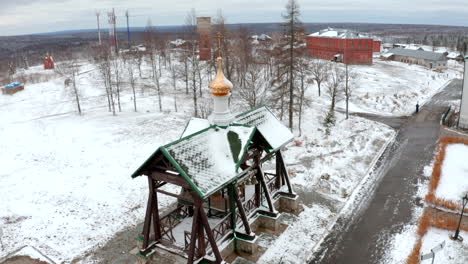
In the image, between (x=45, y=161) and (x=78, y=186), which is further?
(x=45, y=161)

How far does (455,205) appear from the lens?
15547mm

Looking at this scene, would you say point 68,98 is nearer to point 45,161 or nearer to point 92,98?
point 92,98

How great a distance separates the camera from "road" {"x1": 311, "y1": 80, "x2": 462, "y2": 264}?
1288 cm

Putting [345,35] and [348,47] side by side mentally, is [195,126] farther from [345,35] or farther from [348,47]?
[345,35]

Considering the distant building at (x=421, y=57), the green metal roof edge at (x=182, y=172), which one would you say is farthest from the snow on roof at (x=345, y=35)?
the green metal roof edge at (x=182, y=172)

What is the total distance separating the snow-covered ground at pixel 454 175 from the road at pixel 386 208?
1096 millimetres

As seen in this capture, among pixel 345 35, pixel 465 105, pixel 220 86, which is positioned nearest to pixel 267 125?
pixel 220 86

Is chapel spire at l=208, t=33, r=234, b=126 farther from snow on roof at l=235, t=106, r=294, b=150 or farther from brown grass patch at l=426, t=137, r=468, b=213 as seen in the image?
brown grass patch at l=426, t=137, r=468, b=213

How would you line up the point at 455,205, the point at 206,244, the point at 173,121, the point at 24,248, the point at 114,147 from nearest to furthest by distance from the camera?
the point at 206,244, the point at 24,248, the point at 455,205, the point at 114,147, the point at 173,121

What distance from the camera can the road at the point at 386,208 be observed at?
42.3ft

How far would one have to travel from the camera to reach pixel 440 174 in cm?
1909

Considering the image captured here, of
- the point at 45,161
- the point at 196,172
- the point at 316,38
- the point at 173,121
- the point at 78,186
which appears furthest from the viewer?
the point at 316,38

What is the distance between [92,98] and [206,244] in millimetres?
34137

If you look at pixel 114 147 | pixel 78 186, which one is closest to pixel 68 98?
pixel 114 147
